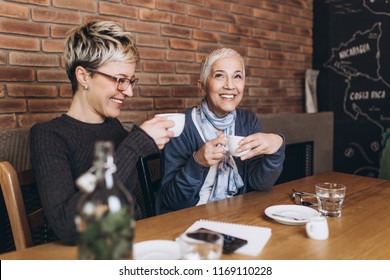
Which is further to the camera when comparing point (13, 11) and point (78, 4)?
point (78, 4)

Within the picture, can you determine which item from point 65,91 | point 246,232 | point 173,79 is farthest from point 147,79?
point 246,232

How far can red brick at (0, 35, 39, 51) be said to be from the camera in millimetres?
1817

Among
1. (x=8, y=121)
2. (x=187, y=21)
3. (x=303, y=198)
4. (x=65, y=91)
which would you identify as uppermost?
(x=187, y=21)

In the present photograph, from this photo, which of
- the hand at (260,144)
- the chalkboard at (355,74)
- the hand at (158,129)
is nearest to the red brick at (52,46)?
the hand at (158,129)

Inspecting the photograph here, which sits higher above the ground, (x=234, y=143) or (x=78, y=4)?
(x=78, y=4)

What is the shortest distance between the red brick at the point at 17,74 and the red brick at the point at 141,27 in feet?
2.15

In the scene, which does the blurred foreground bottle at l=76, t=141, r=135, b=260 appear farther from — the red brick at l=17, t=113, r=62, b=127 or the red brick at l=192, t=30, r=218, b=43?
the red brick at l=192, t=30, r=218, b=43

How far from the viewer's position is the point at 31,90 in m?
1.92

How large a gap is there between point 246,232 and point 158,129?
15.5 inches

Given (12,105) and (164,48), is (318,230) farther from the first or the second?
(164,48)

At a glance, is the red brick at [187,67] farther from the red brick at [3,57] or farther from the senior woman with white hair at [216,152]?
the red brick at [3,57]

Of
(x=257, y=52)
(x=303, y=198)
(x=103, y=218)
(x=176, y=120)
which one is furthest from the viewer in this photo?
(x=257, y=52)

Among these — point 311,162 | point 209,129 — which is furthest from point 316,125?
point 209,129
